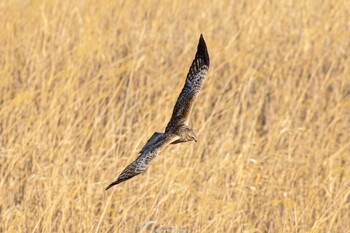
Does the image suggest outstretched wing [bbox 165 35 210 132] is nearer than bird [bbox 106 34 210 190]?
No

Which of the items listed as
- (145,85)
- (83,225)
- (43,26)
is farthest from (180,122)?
(43,26)

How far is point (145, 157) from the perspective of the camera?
3.38 m

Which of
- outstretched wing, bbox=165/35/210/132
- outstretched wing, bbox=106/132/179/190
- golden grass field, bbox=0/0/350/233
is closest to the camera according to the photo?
outstretched wing, bbox=106/132/179/190

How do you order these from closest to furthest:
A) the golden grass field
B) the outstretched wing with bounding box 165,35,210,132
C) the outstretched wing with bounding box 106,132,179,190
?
the outstretched wing with bounding box 106,132,179,190 < the outstretched wing with bounding box 165,35,210,132 < the golden grass field

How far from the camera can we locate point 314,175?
17.6 feet

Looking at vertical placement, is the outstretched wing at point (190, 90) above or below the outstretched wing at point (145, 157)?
above

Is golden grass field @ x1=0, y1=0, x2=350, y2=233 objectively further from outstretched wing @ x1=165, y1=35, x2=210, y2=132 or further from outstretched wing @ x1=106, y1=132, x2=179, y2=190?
outstretched wing @ x1=106, y1=132, x2=179, y2=190

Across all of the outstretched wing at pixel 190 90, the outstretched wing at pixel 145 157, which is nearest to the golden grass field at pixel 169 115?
the outstretched wing at pixel 190 90

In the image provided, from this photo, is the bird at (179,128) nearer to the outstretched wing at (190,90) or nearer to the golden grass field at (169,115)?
the outstretched wing at (190,90)

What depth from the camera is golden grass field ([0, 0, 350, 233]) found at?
4.95 metres

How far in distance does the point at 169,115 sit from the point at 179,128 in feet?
6.29

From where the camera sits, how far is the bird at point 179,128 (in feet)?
11.1

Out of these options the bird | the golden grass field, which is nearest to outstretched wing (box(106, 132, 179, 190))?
the bird

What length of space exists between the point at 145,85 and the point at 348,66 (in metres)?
1.61
